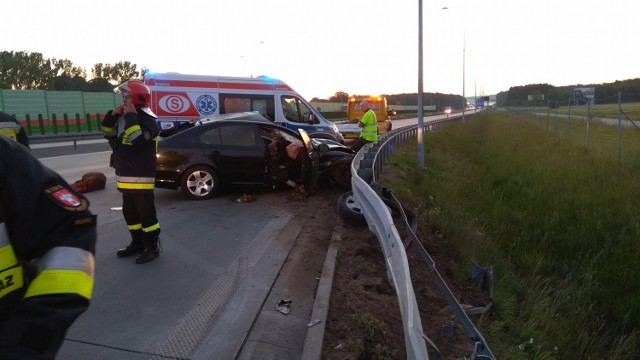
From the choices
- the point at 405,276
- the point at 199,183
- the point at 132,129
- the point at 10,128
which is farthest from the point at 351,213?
the point at 10,128

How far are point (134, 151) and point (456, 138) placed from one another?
24.2 metres

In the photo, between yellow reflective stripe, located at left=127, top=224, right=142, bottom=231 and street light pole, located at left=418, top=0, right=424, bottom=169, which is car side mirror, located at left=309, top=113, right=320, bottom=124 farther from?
yellow reflective stripe, located at left=127, top=224, right=142, bottom=231

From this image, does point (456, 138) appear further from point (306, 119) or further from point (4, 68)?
point (4, 68)

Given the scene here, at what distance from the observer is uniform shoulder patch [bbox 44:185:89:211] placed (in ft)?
5.24

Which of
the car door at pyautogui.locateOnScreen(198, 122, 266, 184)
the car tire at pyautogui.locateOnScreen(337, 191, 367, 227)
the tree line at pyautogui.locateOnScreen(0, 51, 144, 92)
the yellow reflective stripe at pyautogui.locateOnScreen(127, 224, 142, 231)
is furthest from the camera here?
the tree line at pyautogui.locateOnScreen(0, 51, 144, 92)

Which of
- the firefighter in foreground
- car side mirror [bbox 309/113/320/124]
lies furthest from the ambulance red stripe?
the firefighter in foreground

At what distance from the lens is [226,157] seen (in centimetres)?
859

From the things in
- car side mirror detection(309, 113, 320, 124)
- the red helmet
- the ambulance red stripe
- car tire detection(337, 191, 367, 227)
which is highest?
the ambulance red stripe

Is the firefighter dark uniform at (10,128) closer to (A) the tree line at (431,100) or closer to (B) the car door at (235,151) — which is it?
(B) the car door at (235,151)

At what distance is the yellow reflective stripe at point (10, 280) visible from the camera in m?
1.50

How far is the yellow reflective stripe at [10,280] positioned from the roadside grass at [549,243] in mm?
3206

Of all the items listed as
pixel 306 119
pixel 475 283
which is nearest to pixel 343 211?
pixel 475 283

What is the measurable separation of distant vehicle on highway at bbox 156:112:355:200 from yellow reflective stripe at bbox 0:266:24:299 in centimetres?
690

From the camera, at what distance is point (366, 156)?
928 cm
